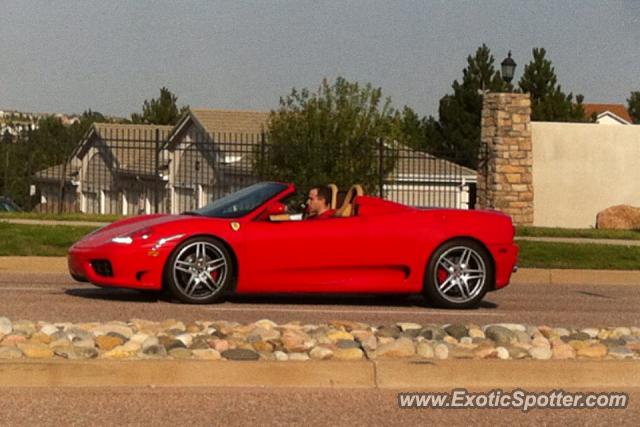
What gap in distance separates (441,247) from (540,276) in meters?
6.19

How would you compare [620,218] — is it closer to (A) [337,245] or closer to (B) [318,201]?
(B) [318,201]

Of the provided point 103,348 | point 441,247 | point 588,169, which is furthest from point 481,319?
point 588,169

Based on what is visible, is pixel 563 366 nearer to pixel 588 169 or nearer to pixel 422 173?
pixel 588 169

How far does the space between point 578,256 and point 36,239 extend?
27.2ft

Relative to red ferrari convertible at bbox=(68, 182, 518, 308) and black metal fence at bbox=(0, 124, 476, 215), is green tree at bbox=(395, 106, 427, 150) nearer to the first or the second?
black metal fence at bbox=(0, 124, 476, 215)

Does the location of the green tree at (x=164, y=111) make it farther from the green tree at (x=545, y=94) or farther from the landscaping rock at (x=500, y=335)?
the landscaping rock at (x=500, y=335)

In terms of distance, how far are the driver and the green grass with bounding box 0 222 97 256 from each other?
22.1ft

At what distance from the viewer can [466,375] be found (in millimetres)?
7965

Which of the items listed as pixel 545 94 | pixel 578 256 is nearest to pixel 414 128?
pixel 545 94

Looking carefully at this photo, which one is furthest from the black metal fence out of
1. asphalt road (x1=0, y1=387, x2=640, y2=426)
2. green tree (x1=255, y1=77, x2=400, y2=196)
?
asphalt road (x1=0, y1=387, x2=640, y2=426)

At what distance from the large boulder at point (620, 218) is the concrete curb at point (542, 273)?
1158 centimetres

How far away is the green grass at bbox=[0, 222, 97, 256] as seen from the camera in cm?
1878

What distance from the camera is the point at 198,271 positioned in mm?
12516

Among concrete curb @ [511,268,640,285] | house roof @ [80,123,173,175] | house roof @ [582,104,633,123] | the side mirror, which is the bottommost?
concrete curb @ [511,268,640,285]
